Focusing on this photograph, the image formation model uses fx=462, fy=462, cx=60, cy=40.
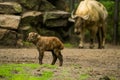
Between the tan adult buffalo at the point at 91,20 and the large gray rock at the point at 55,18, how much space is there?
862 millimetres

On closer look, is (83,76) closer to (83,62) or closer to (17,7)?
(83,62)

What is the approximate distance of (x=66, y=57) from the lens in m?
18.4

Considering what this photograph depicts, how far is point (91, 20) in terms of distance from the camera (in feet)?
80.6

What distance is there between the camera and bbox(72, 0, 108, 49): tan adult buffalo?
24031 mm

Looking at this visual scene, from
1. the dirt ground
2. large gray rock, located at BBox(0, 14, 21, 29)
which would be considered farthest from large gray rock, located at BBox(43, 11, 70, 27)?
the dirt ground

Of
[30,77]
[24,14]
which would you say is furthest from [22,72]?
[24,14]

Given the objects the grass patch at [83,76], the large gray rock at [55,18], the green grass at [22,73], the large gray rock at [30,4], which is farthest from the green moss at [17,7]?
the grass patch at [83,76]

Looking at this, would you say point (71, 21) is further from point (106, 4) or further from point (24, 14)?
point (106, 4)

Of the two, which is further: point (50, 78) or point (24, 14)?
point (24, 14)

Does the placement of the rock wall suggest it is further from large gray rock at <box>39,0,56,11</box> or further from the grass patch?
the grass patch

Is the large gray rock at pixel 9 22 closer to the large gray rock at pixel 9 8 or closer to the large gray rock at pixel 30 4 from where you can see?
the large gray rock at pixel 9 8

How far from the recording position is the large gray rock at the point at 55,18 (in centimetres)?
2523

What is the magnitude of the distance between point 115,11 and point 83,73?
1626cm

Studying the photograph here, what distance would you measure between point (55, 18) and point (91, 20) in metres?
2.04
